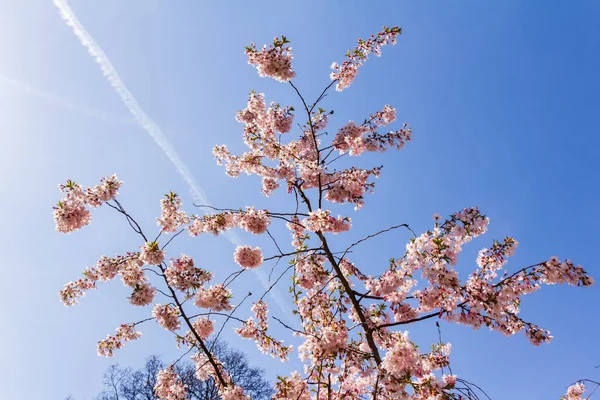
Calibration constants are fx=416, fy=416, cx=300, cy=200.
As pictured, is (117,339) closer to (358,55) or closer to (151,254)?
(151,254)

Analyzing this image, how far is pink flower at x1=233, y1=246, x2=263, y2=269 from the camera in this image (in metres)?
6.84

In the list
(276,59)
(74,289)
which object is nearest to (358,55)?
(276,59)

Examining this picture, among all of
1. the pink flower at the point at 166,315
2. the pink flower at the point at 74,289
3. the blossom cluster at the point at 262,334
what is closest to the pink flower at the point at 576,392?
the blossom cluster at the point at 262,334

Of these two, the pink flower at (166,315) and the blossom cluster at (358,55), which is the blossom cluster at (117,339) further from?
the blossom cluster at (358,55)

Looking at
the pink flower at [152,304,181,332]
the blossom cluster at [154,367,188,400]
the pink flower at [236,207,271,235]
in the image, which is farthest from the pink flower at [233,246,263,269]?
the blossom cluster at [154,367,188,400]

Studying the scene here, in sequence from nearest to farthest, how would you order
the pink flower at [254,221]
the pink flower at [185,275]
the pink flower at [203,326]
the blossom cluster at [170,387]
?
the pink flower at [185,275] < the blossom cluster at [170,387] < the pink flower at [254,221] < the pink flower at [203,326]

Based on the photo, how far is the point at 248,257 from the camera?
6840mm

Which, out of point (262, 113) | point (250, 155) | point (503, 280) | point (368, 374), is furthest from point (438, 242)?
point (262, 113)

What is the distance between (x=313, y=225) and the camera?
621cm

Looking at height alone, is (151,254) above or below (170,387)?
above

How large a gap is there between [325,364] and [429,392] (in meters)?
1.47

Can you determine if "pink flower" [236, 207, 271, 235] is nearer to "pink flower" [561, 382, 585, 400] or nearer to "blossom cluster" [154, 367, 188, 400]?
"blossom cluster" [154, 367, 188, 400]

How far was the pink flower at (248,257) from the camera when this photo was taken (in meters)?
6.84

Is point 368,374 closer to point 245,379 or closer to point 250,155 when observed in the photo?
point 250,155
